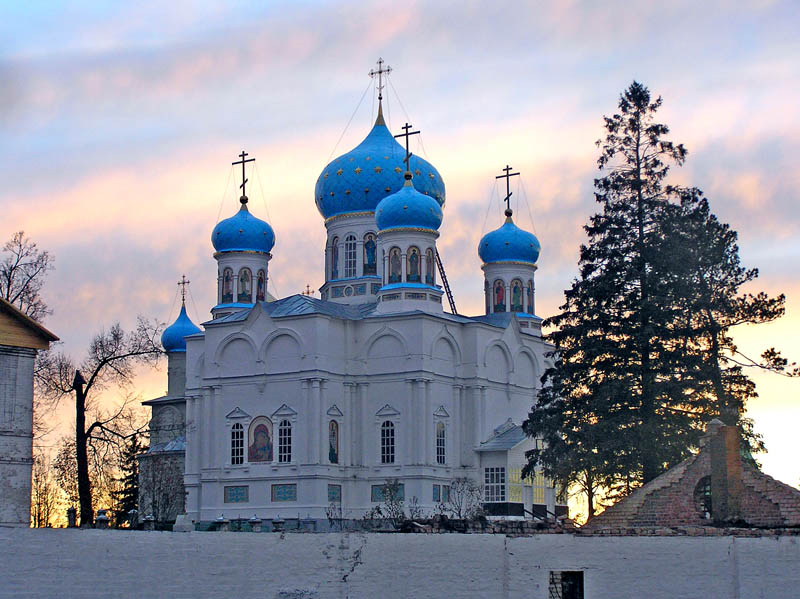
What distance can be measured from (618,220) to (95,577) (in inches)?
704

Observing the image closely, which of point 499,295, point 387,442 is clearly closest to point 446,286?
point 499,295

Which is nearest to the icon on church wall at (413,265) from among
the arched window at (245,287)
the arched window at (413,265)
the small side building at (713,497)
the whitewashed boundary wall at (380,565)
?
the arched window at (413,265)

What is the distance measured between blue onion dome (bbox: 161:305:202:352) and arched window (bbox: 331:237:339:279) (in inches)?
292

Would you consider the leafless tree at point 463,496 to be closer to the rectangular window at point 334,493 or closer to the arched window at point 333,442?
the rectangular window at point 334,493

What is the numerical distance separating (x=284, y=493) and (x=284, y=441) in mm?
1505

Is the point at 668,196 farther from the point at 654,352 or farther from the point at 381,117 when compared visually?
the point at 381,117

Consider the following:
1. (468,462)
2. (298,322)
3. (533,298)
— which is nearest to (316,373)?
(298,322)

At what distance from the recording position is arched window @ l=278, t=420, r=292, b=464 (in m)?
39.9

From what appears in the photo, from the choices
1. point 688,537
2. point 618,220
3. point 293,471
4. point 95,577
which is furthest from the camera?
point 293,471

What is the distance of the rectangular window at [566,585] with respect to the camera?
19.4 meters

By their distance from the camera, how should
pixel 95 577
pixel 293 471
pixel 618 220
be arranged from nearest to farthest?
pixel 95 577 → pixel 618 220 → pixel 293 471

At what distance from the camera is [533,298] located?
Answer: 48219mm

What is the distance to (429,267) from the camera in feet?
139

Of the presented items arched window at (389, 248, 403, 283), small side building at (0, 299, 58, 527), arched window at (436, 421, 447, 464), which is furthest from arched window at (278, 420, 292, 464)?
small side building at (0, 299, 58, 527)
